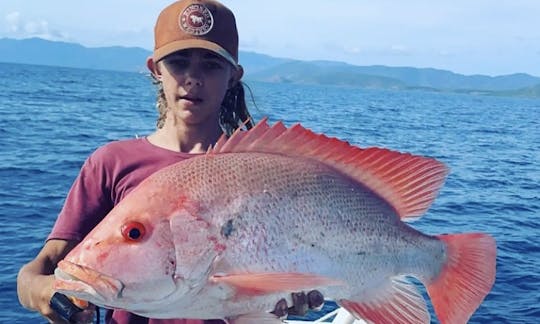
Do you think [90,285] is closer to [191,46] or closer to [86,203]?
[86,203]

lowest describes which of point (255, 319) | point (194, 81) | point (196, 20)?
point (255, 319)

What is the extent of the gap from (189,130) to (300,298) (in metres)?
1.16

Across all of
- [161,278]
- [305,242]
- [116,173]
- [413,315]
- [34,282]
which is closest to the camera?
[161,278]

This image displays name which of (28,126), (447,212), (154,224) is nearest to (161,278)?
(154,224)

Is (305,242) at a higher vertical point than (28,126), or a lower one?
higher

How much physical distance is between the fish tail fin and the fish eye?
1.22 m

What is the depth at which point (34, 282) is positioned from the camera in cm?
281

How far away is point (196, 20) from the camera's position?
303 centimetres

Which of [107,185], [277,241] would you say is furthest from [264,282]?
[107,185]

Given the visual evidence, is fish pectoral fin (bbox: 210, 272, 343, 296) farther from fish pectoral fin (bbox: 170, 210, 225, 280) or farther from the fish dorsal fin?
the fish dorsal fin

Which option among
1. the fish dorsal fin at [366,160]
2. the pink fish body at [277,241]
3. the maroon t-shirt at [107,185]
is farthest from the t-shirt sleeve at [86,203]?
the fish dorsal fin at [366,160]

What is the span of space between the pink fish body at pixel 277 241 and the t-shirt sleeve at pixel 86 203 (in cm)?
68

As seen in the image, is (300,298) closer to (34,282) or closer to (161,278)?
(161,278)

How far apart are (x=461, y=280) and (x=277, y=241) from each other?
874 mm
